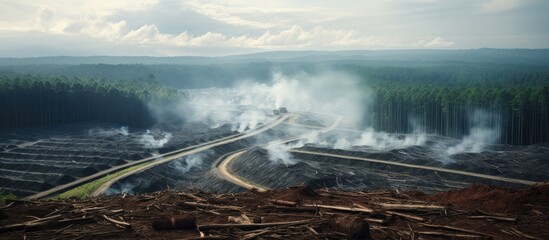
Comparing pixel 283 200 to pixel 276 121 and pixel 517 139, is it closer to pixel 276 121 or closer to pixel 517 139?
pixel 517 139

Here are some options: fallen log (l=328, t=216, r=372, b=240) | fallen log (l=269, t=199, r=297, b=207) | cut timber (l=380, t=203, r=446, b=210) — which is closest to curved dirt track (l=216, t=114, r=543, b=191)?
fallen log (l=269, t=199, r=297, b=207)

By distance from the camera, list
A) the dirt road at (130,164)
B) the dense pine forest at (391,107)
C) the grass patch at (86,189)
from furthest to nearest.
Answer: the dense pine forest at (391,107), the dirt road at (130,164), the grass patch at (86,189)

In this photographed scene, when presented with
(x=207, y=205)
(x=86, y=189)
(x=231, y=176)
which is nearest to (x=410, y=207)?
(x=207, y=205)

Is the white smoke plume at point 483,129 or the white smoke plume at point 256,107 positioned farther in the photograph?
the white smoke plume at point 256,107

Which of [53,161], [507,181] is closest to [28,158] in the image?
[53,161]

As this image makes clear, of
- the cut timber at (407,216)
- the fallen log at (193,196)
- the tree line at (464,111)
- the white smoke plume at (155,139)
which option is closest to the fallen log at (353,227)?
the cut timber at (407,216)

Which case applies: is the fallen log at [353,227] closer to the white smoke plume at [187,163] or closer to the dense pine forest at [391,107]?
the white smoke plume at [187,163]

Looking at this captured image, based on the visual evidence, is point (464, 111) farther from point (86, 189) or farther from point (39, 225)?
Result: point (39, 225)
